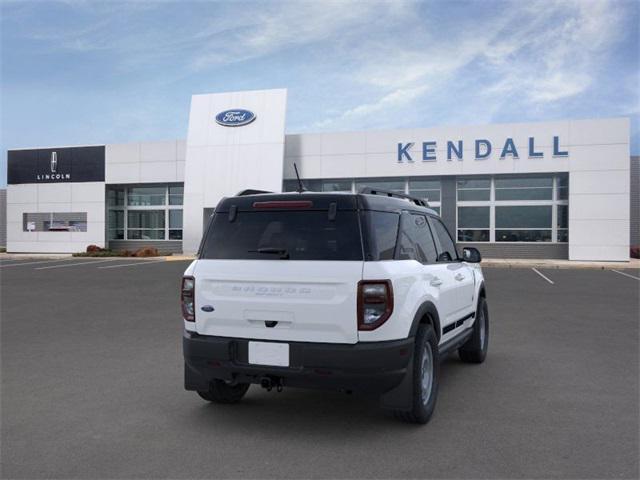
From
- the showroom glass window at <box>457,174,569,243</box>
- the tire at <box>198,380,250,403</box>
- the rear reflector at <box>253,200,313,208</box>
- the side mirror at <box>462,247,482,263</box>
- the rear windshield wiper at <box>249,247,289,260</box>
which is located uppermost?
the showroom glass window at <box>457,174,569,243</box>

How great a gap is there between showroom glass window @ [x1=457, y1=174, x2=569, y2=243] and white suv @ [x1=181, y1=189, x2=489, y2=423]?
2523cm

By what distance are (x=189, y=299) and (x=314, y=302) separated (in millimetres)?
1099

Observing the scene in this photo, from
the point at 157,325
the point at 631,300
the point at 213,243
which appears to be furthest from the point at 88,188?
the point at 213,243

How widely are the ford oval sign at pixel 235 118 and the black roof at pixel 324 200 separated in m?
25.9

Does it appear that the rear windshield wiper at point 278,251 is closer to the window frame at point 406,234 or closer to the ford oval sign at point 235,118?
the window frame at point 406,234

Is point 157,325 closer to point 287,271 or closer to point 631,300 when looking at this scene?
point 287,271

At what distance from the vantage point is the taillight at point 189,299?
4.61 metres

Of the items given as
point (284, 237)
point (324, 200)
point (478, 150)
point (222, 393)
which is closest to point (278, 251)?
point (284, 237)

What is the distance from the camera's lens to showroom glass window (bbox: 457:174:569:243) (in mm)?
28297

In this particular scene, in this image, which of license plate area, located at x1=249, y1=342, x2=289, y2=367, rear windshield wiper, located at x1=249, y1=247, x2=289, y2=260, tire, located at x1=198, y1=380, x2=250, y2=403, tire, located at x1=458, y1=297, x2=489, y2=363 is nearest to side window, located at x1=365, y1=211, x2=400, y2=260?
rear windshield wiper, located at x1=249, y1=247, x2=289, y2=260

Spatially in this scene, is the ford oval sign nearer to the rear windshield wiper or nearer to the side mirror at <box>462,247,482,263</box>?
the side mirror at <box>462,247,482,263</box>

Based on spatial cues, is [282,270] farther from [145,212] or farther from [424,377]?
[145,212]

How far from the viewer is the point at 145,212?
34656mm

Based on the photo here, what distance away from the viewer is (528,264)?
79.9 feet
